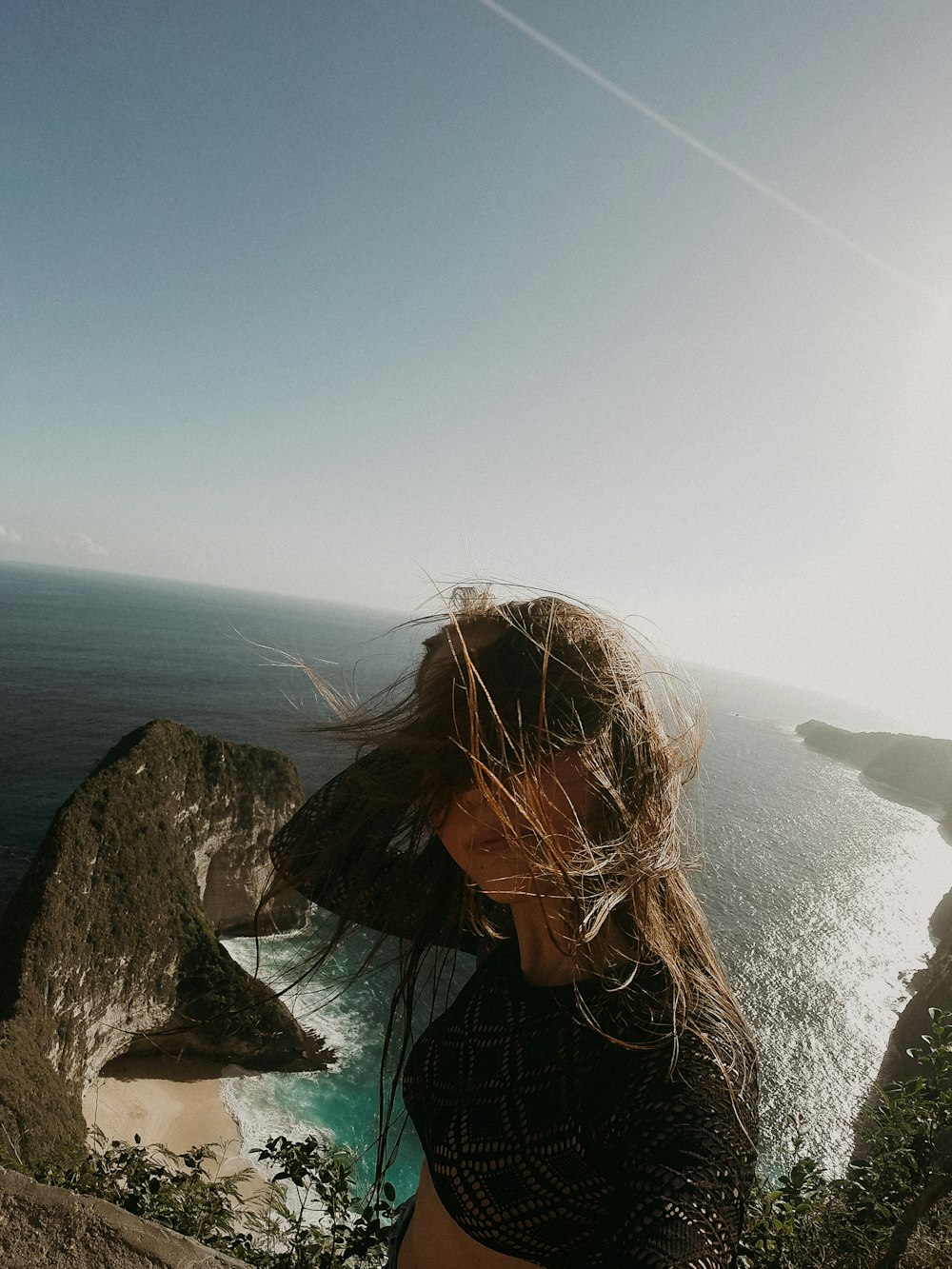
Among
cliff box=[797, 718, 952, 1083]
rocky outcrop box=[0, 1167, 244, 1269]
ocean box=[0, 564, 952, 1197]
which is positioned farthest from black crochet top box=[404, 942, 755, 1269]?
cliff box=[797, 718, 952, 1083]

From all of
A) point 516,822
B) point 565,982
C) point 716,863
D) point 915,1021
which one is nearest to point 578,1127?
point 565,982

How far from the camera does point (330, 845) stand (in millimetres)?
2225

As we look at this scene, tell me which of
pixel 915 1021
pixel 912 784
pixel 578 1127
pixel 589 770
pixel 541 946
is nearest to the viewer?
pixel 578 1127

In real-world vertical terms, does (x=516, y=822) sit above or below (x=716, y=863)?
above

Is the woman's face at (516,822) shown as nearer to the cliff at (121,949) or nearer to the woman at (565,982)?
the woman at (565,982)

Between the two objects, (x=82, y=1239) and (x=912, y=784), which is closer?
(x=82, y=1239)

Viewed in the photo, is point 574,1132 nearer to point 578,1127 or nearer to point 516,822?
point 578,1127

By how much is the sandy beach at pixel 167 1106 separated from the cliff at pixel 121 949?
1.66 feet

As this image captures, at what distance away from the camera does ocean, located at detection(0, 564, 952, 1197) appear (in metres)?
18.2

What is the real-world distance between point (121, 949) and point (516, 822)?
21.0 meters

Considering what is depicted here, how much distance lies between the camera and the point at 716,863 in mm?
46688

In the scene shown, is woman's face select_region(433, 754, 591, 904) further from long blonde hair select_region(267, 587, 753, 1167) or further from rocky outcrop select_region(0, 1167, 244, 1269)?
rocky outcrop select_region(0, 1167, 244, 1269)

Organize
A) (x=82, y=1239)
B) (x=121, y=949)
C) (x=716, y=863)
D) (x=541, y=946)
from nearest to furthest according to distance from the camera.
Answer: (x=541, y=946) → (x=82, y=1239) → (x=121, y=949) → (x=716, y=863)

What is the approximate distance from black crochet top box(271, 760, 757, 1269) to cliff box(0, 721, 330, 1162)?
1428 centimetres
